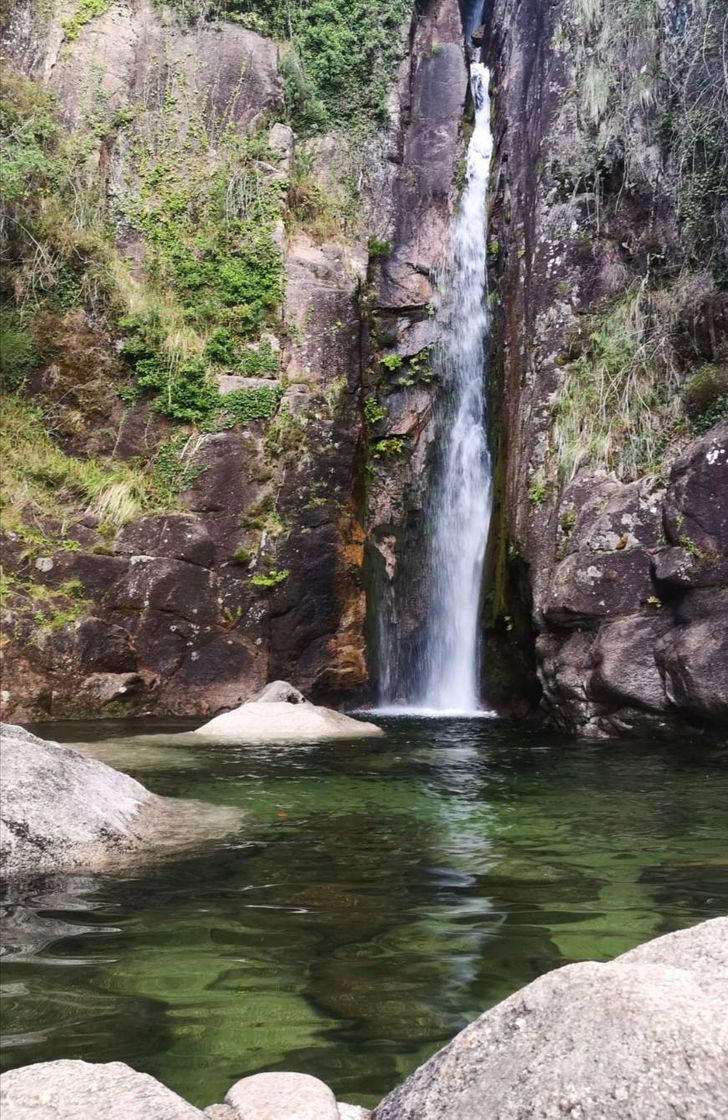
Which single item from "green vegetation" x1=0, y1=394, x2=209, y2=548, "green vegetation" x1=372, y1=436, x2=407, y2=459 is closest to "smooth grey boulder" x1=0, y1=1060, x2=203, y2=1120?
"green vegetation" x1=0, y1=394, x2=209, y2=548

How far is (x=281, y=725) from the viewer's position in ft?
32.1

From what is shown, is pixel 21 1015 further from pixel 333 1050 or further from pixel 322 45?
pixel 322 45

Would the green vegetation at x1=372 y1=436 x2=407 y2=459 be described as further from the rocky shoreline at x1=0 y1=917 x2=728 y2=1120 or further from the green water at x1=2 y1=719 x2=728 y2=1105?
the rocky shoreline at x1=0 y1=917 x2=728 y2=1120

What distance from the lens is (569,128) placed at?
13.1 metres

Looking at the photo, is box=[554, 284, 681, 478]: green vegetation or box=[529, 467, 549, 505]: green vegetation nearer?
box=[554, 284, 681, 478]: green vegetation

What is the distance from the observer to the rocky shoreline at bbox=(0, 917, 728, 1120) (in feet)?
5.50

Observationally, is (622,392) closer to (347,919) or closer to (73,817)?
(73,817)

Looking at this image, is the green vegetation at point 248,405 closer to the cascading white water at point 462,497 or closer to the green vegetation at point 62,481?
the green vegetation at point 62,481

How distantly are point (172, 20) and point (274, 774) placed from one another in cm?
1607

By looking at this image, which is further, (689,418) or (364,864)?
(689,418)

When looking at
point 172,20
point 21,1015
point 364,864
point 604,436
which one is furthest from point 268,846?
point 172,20

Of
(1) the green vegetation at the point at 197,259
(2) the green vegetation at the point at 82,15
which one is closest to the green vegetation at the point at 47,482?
(1) the green vegetation at the point at 197,259

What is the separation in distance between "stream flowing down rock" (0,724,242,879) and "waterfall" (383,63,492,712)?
8.36 m

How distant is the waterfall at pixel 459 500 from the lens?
13.6 m
